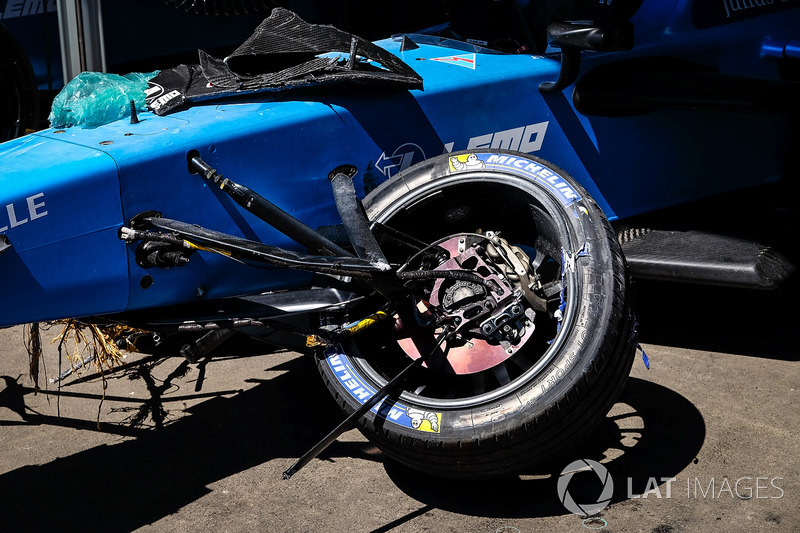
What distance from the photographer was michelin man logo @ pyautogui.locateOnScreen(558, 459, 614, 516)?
10.5 feet

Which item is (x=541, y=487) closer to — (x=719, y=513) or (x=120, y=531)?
(x=719, y=513)

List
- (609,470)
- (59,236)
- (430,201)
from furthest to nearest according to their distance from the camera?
(430,201), (609,470), (59,236)

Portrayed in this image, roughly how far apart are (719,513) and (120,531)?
2.18 meters

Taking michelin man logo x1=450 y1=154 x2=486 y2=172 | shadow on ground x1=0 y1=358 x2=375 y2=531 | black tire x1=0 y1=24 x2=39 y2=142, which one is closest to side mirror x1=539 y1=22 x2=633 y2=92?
michelin man logo x1=450 y1=154 x2=486 y2=172

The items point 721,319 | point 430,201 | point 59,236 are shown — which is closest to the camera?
point 59,236

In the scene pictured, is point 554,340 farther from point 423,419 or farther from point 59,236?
point 59,236

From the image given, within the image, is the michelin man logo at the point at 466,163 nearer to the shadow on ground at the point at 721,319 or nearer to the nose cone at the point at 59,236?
the nose cone at the point at 59,236

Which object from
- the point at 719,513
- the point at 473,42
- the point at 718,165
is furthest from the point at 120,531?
the point at 718,165

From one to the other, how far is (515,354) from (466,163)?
88cm

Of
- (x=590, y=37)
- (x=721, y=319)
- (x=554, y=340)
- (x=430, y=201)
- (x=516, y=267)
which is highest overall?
(x=590, y=37)

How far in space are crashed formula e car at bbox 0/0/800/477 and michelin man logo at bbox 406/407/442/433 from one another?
0.05ft

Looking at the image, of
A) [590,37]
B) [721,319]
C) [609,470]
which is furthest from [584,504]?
[721,319]

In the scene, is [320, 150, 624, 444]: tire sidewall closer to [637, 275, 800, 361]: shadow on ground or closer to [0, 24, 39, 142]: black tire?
[637, 275, 800, 361]: shadow on ground

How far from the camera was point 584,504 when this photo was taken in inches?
127
